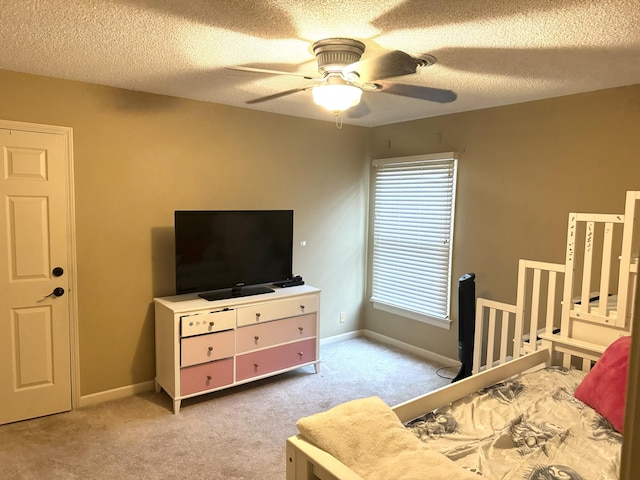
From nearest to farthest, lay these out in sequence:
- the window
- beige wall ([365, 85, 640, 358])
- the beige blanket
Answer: the beige blanket < beige wall ([365, 85, 640, 358]) < the window

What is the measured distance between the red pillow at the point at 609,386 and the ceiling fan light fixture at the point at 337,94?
6.14 ft

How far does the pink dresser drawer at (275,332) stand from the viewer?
11.9 feet

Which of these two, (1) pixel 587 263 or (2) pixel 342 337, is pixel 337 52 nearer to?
(1) pixel 587 263

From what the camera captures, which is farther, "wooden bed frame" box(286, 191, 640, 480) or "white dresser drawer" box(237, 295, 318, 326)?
"white dresser drawer" box(237, 295, 318, 326)

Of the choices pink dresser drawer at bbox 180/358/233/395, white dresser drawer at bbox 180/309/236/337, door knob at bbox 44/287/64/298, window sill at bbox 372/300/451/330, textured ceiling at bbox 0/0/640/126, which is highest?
textured ceiling at bbox 0/0/640/126

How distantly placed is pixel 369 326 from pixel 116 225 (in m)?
2.98

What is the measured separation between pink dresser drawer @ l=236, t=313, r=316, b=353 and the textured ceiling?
6.32ft

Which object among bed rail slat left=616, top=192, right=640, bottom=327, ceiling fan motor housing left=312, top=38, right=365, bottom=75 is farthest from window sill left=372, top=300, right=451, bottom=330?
ceiling fan motor housing left=312, top=38, right=365, bottom=75

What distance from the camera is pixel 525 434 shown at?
2.03m

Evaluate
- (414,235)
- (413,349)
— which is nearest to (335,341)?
(413,349)

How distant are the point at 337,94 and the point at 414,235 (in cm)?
259

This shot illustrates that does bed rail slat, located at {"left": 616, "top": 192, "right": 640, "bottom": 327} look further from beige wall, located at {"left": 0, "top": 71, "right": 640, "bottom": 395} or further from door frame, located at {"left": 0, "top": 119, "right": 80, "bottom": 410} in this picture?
door frame, located at {"left": 0, "top": 119, "right": 80, "bottom": 410}

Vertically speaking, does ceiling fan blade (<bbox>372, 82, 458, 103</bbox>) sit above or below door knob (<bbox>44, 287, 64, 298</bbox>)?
above

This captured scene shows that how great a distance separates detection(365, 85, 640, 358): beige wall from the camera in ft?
10.4
